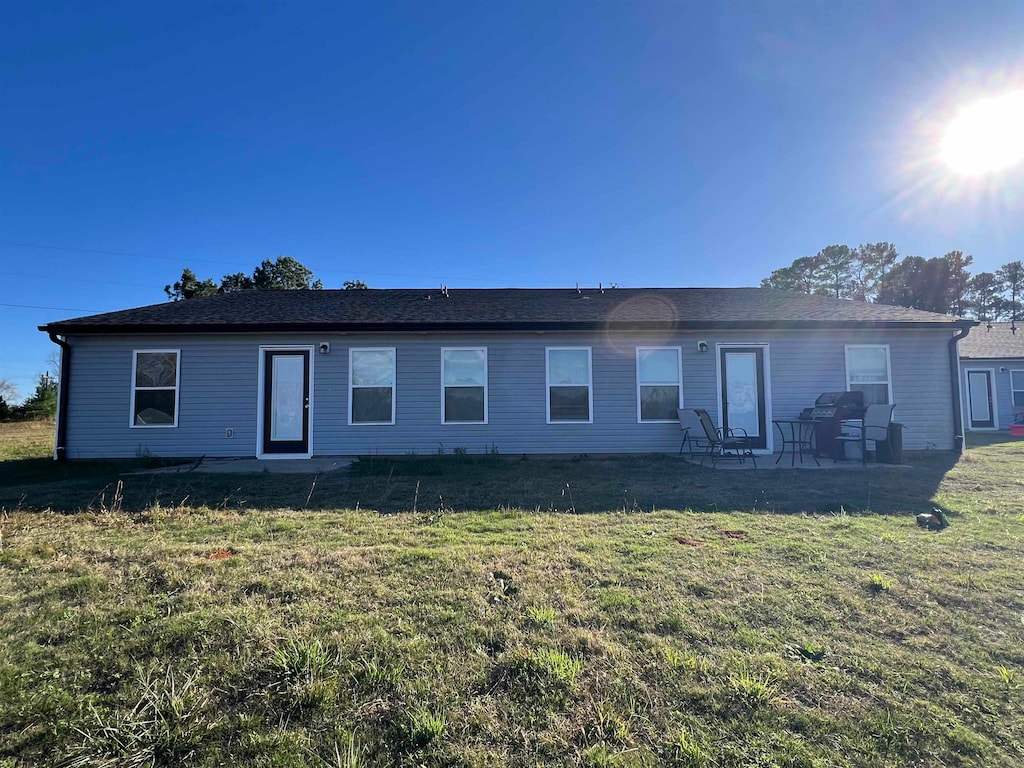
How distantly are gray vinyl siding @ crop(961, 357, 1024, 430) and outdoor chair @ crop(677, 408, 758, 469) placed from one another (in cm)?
1232

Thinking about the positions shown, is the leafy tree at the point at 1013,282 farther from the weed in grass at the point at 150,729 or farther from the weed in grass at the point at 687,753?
the weed in grass at the point at 150,729

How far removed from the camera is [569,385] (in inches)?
360

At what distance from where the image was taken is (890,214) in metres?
13.2

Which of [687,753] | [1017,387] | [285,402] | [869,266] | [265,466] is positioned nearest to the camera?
[687,753]

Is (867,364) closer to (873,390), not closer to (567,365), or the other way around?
(873,390)

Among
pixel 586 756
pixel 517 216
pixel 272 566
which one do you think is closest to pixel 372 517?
pixel 272 566

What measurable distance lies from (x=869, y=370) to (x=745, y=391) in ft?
8.11

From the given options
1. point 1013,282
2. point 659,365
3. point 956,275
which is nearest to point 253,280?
point 659,365

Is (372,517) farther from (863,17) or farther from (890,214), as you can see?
(890,214)

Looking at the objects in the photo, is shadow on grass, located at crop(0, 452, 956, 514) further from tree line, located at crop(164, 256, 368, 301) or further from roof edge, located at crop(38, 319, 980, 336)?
tree line, located at crop(164, 256, 368, 301)

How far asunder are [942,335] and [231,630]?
1228 cm

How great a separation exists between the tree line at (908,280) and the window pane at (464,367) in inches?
1359

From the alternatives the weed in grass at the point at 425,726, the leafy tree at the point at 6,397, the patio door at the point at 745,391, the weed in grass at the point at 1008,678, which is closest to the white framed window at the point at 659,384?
the patio door at the point at 745,391

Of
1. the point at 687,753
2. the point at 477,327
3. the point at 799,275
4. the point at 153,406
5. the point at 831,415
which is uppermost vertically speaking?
the point at 799,275
